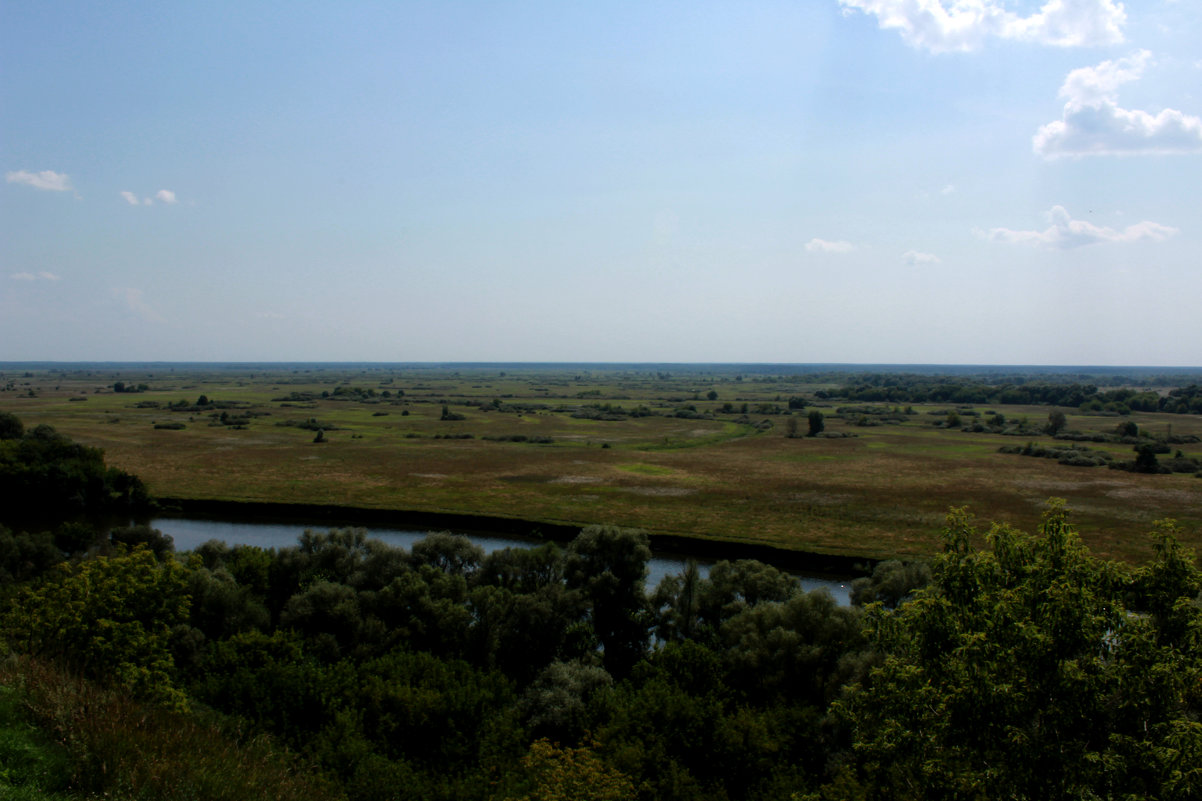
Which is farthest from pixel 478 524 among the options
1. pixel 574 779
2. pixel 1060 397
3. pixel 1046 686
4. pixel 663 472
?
pixel 1060 397

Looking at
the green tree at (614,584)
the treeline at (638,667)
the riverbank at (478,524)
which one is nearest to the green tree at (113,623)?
the treeline at (638,667)

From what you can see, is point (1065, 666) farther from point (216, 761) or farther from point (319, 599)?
point (319, 599)

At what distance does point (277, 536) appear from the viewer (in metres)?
49.4

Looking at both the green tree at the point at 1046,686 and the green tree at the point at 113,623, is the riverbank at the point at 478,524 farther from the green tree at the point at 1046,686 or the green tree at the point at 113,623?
the green tree at the point at 113,623

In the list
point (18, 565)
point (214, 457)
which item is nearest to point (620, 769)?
point (18, 565)

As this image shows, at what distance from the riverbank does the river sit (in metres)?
0.90

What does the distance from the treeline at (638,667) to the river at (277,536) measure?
39.4 feet

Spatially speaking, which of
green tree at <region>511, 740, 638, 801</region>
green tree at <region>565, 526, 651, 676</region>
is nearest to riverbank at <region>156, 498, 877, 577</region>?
green tree at <region>565, 526, 651, 676</region>

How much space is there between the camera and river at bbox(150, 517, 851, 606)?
44562 millimetres

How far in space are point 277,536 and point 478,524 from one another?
47.2 feet

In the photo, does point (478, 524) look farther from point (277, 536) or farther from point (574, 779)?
point (574, 779)

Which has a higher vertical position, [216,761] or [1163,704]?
[1163,704]

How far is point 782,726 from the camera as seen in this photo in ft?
62.0

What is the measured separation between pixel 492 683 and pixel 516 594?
8.29 m
